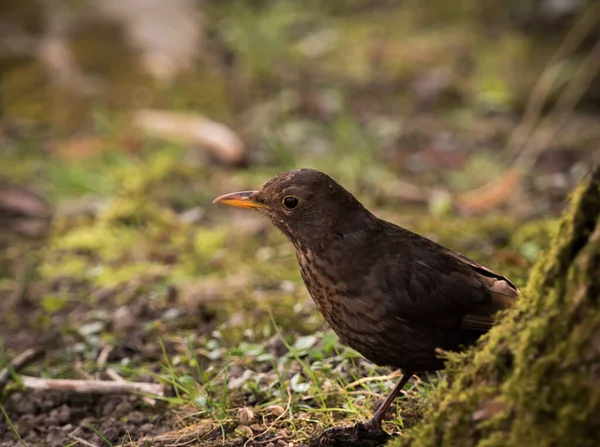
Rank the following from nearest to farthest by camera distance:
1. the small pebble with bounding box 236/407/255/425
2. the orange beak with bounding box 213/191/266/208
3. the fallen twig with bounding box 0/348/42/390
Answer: the small pebble with bounding box 236/407/255/425 < the orange beak with bounding box 213/191/266/208 < the fallen twig with bounding box 0/348/42/390

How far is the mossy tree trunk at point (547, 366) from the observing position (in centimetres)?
188

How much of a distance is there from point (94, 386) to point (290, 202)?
123 centimetres

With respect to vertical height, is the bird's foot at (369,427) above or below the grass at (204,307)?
below

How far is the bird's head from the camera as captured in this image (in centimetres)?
313

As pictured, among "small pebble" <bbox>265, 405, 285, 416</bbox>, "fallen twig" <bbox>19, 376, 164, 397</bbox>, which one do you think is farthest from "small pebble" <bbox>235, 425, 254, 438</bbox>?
"fallen twig" <bbox>19, 376, 164, 397</bbox>

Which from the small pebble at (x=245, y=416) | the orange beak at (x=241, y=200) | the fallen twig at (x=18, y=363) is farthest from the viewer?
the fallen twig at (x=18, y=363)

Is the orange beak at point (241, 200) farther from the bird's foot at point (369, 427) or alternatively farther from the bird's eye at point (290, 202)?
the bird's foot at point (369, 427)

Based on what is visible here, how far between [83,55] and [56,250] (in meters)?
4.24

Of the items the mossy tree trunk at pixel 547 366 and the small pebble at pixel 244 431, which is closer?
the mossy tree trunk at pixel 547 366

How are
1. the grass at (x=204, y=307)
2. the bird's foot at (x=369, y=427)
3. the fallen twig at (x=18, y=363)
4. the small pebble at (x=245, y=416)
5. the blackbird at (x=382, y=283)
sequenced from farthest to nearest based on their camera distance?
1. the fallen twig at (x=18, y=363)
2. the grass at (x=204, y=307)
3. the small pebble at (x=245, y=416)
4. the blackbird at (x=382, y=283)
5. the bird's foot at (x=369, y=427)

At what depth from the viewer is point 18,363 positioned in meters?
3.82

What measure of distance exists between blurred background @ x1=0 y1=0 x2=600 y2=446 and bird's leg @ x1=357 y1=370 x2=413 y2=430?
0.10 m

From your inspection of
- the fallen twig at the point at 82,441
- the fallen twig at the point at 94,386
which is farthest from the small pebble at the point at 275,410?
the fallen twig at the point at 82,441

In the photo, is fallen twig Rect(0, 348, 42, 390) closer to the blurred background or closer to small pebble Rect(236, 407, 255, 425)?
the blurred background
